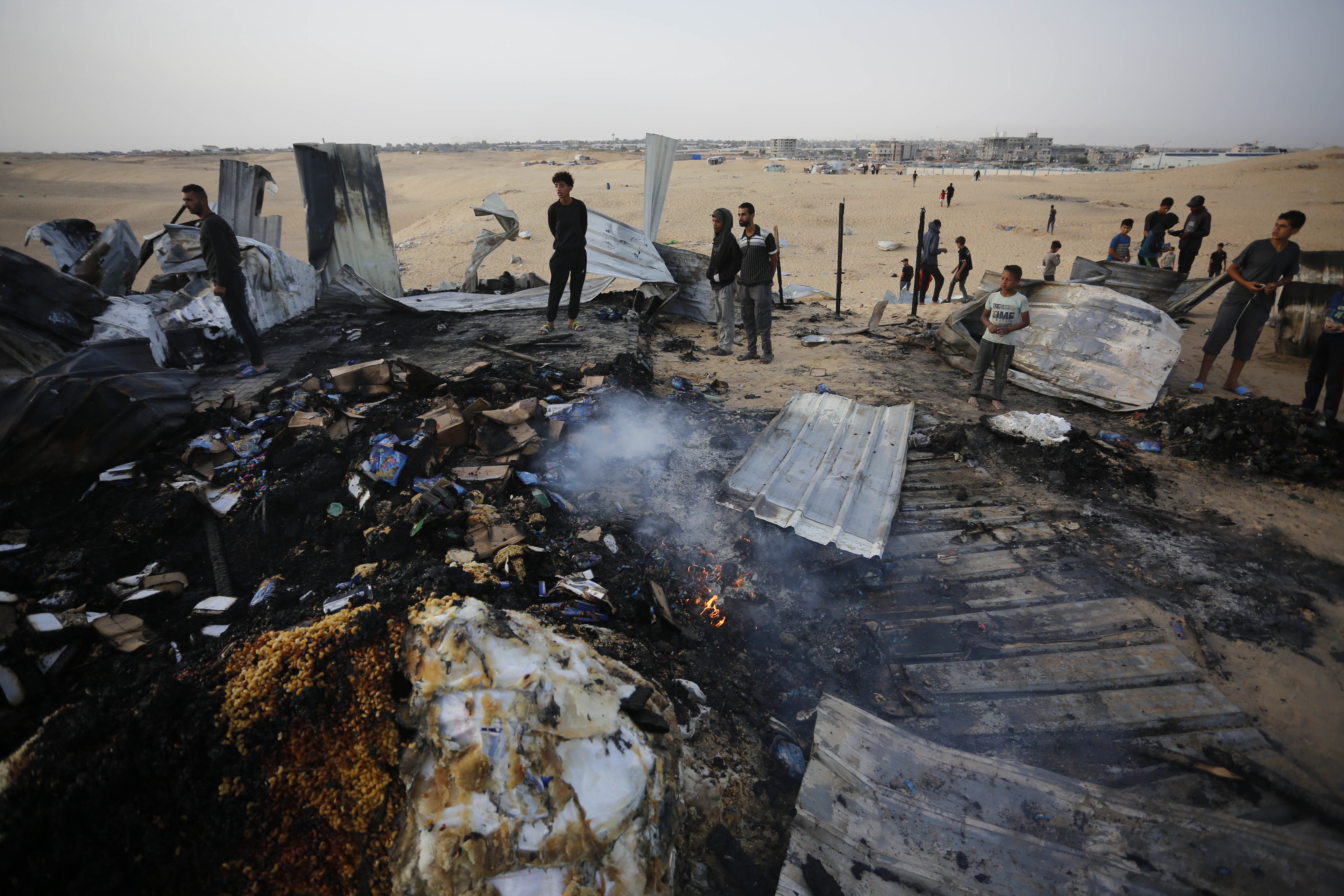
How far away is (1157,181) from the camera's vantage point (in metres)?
33.7

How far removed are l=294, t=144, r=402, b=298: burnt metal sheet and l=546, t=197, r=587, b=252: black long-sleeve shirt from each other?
3.80m

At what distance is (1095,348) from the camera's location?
5645mm

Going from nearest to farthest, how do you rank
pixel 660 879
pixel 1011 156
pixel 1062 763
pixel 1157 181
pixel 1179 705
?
pixel 660 879, pixel 1062 763, pixel 1179 705, pixel 1157 181, pixel 1011 156

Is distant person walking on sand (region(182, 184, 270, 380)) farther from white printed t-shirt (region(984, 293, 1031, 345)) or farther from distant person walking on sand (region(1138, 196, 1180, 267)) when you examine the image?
distant person walking on sand (region(1138, 196, 1180, 267))

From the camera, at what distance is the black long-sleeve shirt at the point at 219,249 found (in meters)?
5.41

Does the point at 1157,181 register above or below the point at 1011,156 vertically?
below

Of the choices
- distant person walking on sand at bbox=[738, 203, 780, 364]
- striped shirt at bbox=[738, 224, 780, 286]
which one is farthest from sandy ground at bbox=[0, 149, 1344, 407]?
striped shirt at bbox=[738, 224, 780, 286]

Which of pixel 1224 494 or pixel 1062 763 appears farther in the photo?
pixel 1224 494

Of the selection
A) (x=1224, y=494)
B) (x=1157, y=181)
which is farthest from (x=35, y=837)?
(x=1157, y=181)

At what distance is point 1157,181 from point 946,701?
45607mm

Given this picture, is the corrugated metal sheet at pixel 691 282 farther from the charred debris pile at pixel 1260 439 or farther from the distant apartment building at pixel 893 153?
the distant apartment building at pixel 893 153

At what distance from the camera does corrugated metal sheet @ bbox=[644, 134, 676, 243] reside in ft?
28.1

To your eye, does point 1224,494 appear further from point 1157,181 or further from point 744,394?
point 1157,181

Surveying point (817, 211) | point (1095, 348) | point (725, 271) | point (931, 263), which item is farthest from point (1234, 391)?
point (817, 211)
